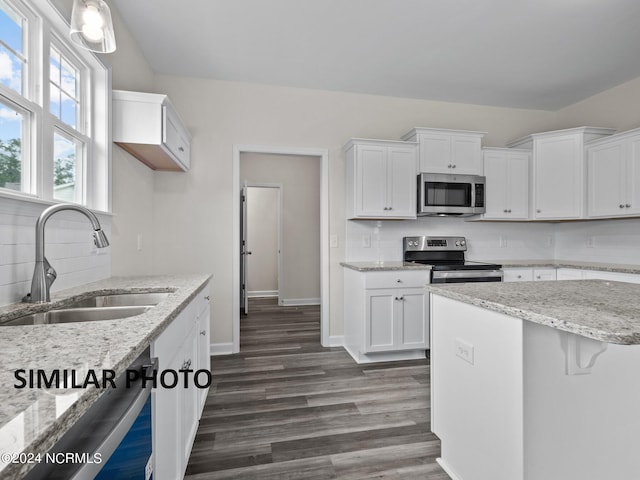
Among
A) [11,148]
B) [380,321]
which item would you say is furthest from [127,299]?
[380,321]

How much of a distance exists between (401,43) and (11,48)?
8.31 feet

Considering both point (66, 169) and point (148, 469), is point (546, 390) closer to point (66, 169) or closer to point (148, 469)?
point (148, 469)

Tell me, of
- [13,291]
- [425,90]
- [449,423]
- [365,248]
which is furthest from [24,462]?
[425,90]

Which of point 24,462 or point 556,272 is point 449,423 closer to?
point 24,462

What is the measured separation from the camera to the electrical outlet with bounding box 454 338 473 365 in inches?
58.2

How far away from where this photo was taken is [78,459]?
1.98 feet

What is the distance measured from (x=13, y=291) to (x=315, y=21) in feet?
8.09

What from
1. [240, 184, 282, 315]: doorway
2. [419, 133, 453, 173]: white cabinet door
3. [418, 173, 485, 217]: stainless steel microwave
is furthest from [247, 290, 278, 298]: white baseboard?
[419, 133, 453, 173]: white cabinet door

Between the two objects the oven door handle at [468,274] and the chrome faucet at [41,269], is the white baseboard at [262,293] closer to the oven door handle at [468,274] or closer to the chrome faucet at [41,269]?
the oven door handle at [468,274]

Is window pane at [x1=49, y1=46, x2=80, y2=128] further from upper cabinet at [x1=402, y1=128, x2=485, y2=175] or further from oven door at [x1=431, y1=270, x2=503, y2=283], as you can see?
oven door at [x1=431, y1=270, x2=503, y2=283]

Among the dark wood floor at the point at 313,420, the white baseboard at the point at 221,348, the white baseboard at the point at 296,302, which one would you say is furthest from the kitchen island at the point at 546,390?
the white baseboard at the point at 296,302

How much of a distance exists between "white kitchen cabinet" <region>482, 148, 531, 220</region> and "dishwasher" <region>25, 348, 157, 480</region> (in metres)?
3.64

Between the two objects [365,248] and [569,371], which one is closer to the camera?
[569,371]

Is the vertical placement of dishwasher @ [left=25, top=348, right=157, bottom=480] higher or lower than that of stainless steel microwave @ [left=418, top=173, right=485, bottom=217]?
lower
